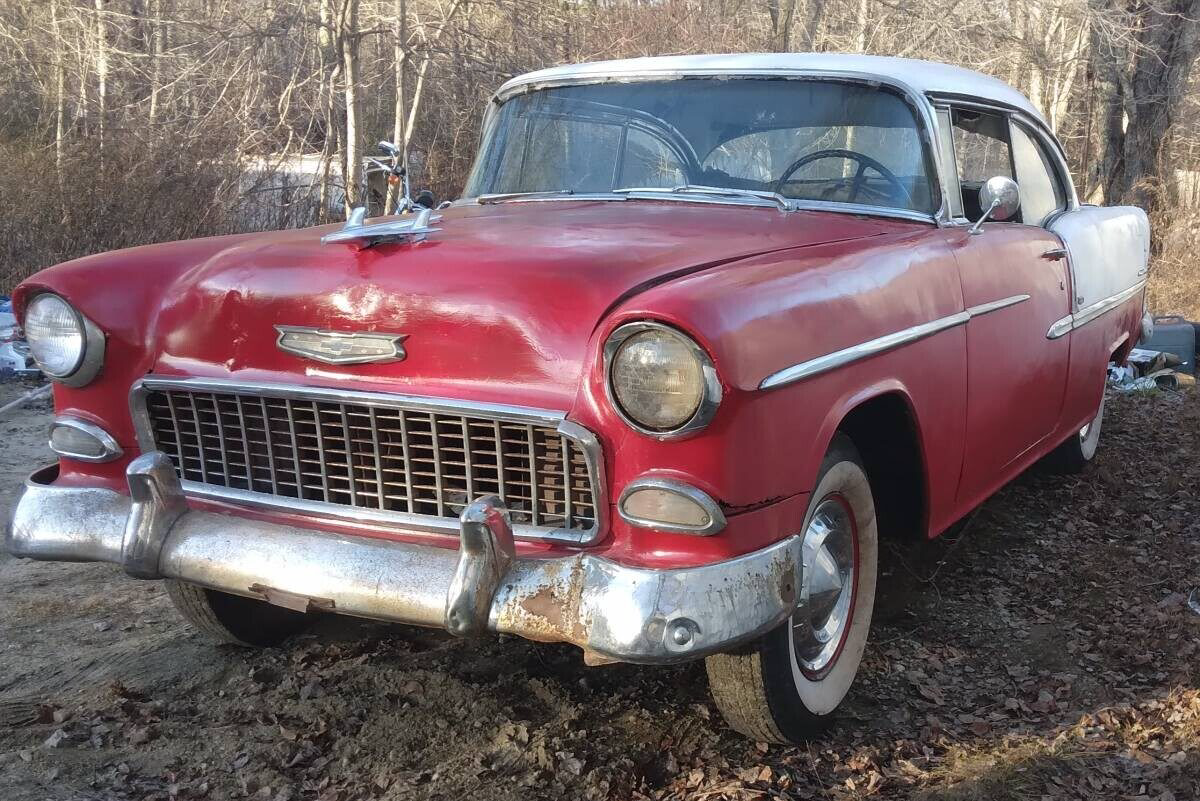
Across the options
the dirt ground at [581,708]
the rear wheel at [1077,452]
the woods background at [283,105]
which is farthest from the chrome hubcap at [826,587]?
the woods background at [283,105]

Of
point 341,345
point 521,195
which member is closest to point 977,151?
point 521,195

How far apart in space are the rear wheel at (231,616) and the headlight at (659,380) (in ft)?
4.92

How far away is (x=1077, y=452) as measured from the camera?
4.79 metres

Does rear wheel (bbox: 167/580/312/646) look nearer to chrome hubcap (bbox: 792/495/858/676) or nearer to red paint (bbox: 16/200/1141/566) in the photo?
red paint (bbox: 16/200/1141/566)

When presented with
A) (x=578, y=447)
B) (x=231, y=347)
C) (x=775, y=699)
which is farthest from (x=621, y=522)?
(x=231, y=347)

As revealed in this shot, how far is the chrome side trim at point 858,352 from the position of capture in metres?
2.10

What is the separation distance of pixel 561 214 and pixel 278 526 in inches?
47.2

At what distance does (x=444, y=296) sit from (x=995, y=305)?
1.80 m

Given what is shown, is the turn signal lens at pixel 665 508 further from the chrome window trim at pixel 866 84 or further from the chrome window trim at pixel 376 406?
the chrome window trim at pixel 866 84

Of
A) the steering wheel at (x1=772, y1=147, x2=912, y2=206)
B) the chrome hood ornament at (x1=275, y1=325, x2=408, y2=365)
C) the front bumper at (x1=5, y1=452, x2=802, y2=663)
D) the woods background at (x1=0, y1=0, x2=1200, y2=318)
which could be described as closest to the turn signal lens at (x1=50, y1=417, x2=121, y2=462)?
the front bumper at (x1=5, y1=452, x2=802, y2=663)

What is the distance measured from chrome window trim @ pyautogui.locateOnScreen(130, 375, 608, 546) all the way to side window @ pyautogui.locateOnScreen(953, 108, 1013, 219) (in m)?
2.06

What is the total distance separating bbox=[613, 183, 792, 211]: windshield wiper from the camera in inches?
121

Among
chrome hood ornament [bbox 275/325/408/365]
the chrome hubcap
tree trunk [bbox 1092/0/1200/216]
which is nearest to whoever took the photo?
chrome hood ornament [bbox 275/325/408/365]

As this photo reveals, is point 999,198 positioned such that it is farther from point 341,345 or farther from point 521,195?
point 341,345
